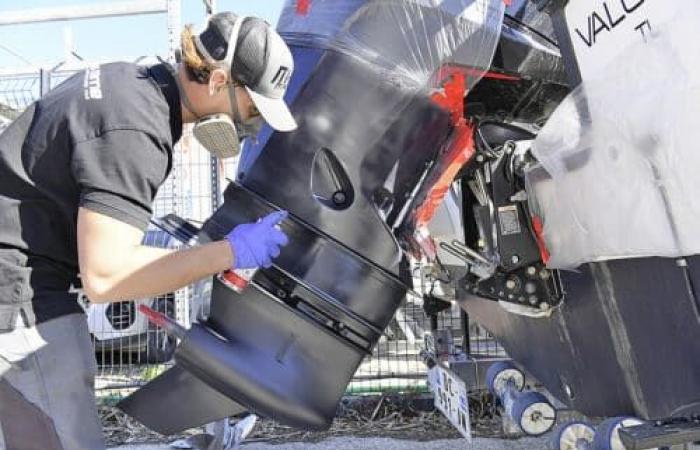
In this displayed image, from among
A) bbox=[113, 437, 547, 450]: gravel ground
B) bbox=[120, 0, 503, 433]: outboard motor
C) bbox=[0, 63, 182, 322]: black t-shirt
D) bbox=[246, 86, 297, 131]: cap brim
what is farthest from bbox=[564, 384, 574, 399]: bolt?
bbox=[113, 437, 547, 450]: gravel ground

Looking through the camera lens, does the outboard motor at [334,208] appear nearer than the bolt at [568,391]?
Yes

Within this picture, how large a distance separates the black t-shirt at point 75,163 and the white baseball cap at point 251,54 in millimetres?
187

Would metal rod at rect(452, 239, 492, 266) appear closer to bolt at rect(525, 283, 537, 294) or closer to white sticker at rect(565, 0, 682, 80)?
bolt at rect(525, 283, 537, 294)

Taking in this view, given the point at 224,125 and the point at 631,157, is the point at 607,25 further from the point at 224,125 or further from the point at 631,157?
the point at 224,125

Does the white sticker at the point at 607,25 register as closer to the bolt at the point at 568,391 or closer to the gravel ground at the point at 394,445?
the bolt at the point at 568,391

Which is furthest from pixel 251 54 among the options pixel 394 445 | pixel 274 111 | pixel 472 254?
pixel 394 445

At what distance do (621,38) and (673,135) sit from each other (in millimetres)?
309

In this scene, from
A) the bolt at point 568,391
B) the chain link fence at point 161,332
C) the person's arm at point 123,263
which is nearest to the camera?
the person's arm at point 123,263

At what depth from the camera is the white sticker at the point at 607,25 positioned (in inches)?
65.3

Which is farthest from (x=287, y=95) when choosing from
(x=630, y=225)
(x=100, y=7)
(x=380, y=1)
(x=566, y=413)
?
(x=100, y=7)

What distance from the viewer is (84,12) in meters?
5.61

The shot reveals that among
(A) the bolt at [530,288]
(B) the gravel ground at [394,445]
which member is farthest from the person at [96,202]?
(B) the gravel ground at [394,445]

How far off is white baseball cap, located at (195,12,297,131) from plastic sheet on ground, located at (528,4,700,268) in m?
0.77

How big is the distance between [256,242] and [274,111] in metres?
0.39
